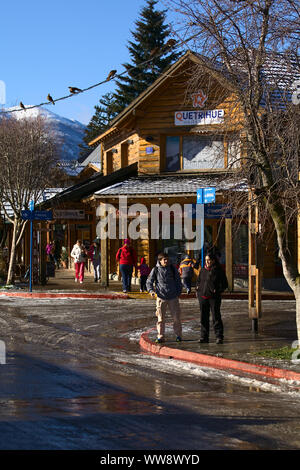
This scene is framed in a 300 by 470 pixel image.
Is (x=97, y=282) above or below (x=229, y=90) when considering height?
below

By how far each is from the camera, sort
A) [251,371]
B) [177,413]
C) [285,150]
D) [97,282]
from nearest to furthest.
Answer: [177,413] < [251,371] < [285,150] < [97,282]

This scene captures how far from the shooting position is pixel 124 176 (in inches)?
1182

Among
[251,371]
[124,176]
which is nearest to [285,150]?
[251,371]

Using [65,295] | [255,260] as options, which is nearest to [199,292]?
[255,260]

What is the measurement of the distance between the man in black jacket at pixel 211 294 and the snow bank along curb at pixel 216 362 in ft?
3.27

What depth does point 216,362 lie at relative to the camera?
12.4m

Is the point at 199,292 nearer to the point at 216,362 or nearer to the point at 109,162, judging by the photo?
the point at 216,362

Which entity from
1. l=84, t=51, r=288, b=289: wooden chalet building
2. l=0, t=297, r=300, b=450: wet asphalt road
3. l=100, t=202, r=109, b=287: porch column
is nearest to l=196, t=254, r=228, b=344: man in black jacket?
l=0, t=297, r=300, b=450: wet asphalt road

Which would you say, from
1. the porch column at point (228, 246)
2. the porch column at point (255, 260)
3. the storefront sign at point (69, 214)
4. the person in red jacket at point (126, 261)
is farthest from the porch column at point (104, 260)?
the porch column at point (255, 260)

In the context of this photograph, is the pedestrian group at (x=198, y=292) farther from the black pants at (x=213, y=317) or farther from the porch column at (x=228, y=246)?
the porch column at (x=228, y=246)

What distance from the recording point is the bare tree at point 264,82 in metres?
12.0
